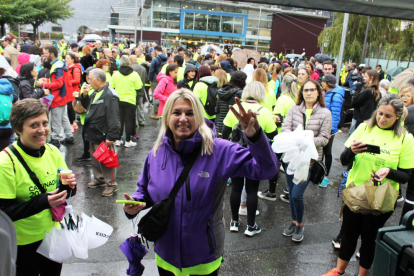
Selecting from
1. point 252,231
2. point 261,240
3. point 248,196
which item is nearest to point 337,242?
point 261,240

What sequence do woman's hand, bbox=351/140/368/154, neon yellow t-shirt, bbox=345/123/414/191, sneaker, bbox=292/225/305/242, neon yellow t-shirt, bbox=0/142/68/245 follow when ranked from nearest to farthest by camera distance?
neon yellow t-shirt, bbox=0/142/68/245 < woman's hand, bbox=351/140/368/154 < neon yellow t-shirt, bbox=345/123/414/191 < sneaker, bbox=292/225/305/242

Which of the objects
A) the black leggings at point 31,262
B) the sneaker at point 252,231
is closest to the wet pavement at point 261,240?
the sneaker at point 252,231

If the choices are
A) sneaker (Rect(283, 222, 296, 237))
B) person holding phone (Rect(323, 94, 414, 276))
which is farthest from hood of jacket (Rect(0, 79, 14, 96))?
person holding phone (Rect(323, 94, 414, 276))

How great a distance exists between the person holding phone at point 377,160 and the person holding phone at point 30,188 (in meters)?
2.76

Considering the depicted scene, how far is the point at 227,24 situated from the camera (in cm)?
5794

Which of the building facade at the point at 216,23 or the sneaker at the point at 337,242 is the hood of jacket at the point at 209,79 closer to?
the sneaker at the point at 337,242

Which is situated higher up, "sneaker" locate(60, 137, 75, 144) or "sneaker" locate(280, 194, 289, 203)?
"sneaker" locate(60, 137, 75, 144)

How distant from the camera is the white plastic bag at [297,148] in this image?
370 centimetres

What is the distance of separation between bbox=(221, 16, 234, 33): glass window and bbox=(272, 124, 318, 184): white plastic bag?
189ft

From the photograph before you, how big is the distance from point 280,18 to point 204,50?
4309 cm

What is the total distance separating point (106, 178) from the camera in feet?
18.4

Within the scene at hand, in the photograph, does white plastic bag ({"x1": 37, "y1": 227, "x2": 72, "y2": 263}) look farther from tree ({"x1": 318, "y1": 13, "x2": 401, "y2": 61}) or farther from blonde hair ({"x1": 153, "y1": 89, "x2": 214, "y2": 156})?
tree ({"x1": 318, "y1": 13, "x2": 401, "y2": 61})

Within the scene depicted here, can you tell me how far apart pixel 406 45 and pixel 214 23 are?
3977cm

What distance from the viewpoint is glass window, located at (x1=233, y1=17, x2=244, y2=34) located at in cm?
5794
